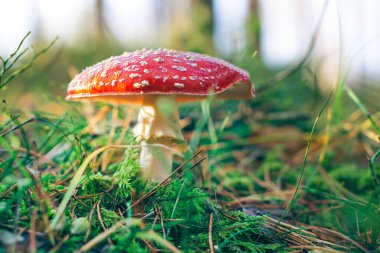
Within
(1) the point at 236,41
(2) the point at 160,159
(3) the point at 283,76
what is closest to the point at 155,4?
(1) the point at 236,41

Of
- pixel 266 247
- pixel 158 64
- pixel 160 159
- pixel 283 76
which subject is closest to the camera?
pixel 266 247

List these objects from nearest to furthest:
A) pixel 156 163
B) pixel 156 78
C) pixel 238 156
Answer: pixel 156 78 → pixel 156 163 → pixel 238 156

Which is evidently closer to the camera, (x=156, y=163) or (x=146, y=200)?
(x=146, y=200)

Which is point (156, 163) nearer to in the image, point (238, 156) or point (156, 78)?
point (156, 78)

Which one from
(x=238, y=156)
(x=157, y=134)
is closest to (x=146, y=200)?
(x=157, y=134)

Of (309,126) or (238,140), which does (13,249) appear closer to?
(238,140)

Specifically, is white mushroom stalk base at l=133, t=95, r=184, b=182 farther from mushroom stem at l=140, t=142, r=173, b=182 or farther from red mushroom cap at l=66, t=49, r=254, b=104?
red mushroom cap at l=66, t=49, r=254, b=104
